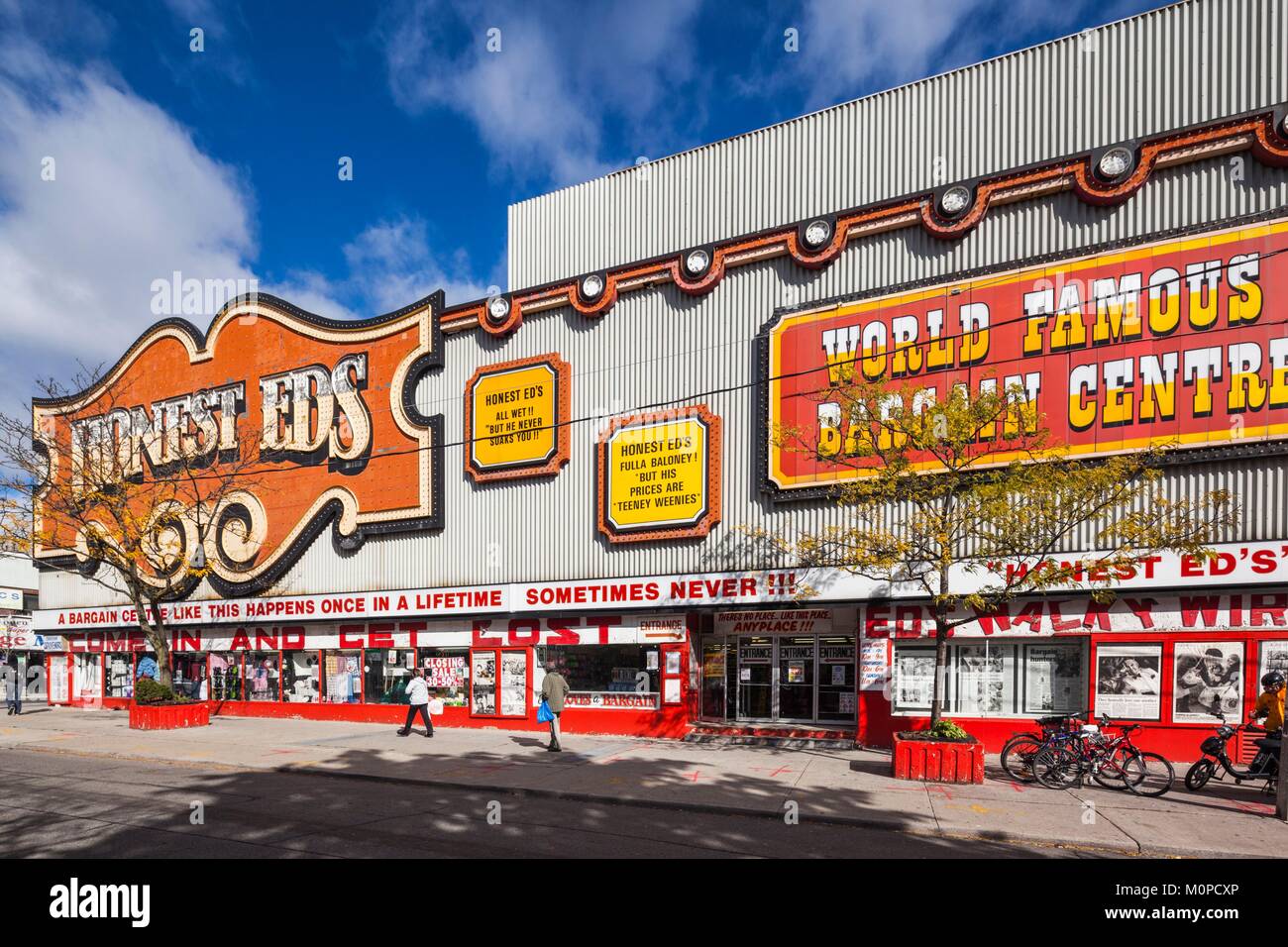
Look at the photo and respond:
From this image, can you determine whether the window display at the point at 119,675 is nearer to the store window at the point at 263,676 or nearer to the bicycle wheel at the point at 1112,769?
the store window at the point at 263,676

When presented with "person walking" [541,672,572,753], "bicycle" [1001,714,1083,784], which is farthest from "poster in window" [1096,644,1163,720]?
"person walking" [541,672,572,753]

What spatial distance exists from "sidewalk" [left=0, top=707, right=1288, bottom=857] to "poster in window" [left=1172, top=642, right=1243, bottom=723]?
1.25m

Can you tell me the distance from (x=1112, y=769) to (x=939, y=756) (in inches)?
103

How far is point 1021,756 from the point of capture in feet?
46.7

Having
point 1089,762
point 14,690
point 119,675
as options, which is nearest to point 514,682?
point 1089,762

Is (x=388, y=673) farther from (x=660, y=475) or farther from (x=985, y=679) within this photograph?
(x=985, y=679)

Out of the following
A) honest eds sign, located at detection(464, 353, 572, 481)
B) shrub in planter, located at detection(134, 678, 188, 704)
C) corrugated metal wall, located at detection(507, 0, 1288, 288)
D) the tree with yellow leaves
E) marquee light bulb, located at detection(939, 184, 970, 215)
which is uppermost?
corrugated metal wall, located at detection(507, 0, 1288, 288)

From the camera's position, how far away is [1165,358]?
51.7 feet

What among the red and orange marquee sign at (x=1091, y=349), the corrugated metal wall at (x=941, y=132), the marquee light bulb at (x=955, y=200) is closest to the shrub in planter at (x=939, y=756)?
the red and orange marquee sign at (x=1091, y=349)

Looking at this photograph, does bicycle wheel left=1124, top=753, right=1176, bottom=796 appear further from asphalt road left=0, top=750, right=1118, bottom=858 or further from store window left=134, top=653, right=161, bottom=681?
store window left=134, top=653, right=161, bottom=681

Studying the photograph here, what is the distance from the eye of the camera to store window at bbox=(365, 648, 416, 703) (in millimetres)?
23938

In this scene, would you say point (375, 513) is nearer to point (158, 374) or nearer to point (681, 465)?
point (681, 465)

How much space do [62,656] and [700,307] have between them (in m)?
29.3
